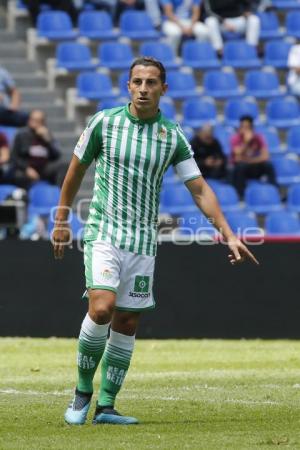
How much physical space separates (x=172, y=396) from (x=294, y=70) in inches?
526

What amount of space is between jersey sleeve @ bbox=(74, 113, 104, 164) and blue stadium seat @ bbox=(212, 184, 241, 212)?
1036cm

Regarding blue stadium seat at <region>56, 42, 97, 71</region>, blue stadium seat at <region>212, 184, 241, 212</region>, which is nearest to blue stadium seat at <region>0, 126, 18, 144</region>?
blue stadium seat at <region>56, 42, 97, 71</region>

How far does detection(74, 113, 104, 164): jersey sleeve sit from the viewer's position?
7805mm

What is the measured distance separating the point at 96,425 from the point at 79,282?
5952 mm

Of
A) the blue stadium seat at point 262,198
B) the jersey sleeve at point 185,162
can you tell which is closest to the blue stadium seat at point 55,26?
the blue stadium seat at point 262,198

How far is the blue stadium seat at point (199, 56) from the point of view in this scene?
2155 cm

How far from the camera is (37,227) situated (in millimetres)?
15797

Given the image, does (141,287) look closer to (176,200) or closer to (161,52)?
(176,200)

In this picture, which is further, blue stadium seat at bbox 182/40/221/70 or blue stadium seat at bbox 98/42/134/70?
blue stadium seat at bbox 182/40/221/70

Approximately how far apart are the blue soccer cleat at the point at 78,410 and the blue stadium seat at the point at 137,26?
14.1 m

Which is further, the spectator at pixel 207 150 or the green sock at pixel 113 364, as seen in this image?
the spectator at pixel 207 150

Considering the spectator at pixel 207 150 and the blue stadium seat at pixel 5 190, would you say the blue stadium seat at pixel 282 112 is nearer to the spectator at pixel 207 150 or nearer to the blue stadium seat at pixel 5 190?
the spectator at pixel 207 150

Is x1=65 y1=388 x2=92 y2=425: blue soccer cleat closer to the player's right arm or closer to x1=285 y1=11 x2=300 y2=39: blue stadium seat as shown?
the player's right arm

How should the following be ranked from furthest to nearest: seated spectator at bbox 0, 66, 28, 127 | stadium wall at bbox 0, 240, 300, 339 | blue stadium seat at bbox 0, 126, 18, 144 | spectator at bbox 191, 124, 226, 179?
seated spectator at bbox 0, 66, 28, 127 < spectator at bbox 191, 124, 226, 179 < blue stadium seat at bbox 0, 126, 18, 144 < stadium wall at bbox 0, 240, 300, 339
